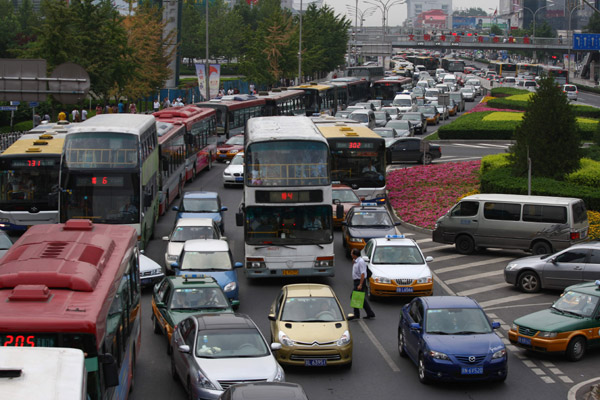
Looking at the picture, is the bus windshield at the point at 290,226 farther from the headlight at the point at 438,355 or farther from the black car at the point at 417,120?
the black car at the point at 417,120

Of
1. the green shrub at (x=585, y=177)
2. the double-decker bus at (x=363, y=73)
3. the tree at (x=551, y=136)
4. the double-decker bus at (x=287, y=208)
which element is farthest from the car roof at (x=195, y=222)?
the double-decker bus at (x=363, y=73)

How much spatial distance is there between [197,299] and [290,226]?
226 inches

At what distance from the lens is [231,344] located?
51.1 feet

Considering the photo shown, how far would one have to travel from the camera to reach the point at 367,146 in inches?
1383

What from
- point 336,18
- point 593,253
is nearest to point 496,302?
point 593,253

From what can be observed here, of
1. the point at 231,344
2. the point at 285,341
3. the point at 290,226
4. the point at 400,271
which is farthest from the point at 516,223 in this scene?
the point at 231,344

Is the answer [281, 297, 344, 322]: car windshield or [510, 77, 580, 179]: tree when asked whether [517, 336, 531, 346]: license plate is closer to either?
[281, 297, 344, 322]: car windshield

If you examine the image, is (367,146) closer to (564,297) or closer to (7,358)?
(564,297)

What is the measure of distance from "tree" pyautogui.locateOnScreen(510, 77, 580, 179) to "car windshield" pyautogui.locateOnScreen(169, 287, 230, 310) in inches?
690

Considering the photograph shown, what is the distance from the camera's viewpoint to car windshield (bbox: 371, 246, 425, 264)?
24.0 meters

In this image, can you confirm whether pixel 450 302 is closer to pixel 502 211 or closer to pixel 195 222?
pixel 502 211

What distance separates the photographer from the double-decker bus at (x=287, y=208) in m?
24.3

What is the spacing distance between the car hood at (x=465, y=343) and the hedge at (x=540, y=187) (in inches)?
612

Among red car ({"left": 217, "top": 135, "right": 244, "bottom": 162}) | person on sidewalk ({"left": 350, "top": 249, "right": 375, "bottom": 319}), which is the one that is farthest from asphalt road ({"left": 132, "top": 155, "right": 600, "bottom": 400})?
red car ({"left": 217, "top": 135, "right": 244, "bottom": 162})
